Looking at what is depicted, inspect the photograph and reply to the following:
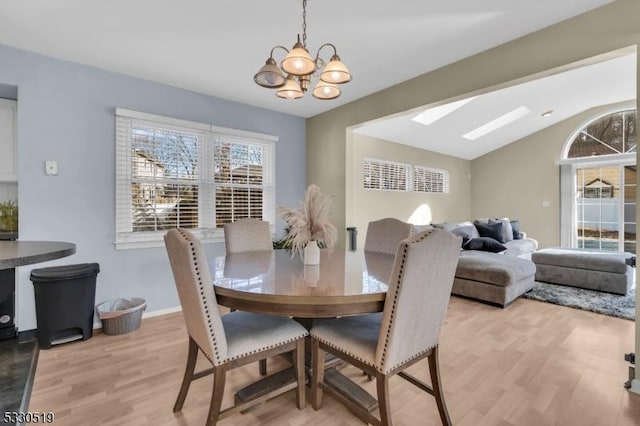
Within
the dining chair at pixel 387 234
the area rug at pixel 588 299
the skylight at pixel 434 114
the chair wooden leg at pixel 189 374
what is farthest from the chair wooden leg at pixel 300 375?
the skylight at pixel 434 114

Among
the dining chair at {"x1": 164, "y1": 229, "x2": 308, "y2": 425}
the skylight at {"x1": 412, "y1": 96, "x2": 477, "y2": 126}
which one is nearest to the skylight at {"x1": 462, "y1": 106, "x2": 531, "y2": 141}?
the skylight at {"x1": 412, "y1": 96, "x2": 477, "y2": 126}

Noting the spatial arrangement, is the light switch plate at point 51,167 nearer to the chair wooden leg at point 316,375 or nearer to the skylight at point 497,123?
the chair wooden leg at point 316,375

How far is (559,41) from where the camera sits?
2.23 meters

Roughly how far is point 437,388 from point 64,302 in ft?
9.26

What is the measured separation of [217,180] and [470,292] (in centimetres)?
329

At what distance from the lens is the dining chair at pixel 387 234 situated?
248cm

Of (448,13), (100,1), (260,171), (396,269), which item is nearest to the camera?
(396,269)

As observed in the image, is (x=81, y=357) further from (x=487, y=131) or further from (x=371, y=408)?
(x=487, y=131)

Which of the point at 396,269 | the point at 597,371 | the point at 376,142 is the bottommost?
the point at 597,371

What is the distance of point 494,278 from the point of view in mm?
3508

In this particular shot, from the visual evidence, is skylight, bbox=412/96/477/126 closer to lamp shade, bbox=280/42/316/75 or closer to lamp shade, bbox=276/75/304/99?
lamp shade, bbox=276/75/304/99

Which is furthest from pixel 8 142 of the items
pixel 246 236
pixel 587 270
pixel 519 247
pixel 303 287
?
pixel 519 247

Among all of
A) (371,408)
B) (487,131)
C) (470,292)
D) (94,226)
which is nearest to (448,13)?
(371,408)

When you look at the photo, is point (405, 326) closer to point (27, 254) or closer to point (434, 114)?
point (27, 254)
